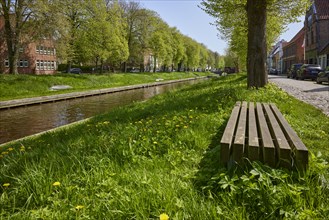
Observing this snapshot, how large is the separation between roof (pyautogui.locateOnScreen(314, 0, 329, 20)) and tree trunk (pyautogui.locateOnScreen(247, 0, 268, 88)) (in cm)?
4026

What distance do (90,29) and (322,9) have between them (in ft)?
119

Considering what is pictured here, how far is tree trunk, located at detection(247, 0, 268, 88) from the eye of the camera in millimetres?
10812

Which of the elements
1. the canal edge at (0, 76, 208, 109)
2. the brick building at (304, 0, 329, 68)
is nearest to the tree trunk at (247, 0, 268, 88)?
the canal edge at (0, 76, 208, 109)

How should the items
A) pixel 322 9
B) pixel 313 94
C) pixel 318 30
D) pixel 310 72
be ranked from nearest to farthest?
pixel 313 94
pixel 310 72
pixel 318 30
pixel 322 9

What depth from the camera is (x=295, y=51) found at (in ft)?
192

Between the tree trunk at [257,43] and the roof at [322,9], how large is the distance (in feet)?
132

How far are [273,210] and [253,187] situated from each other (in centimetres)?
28

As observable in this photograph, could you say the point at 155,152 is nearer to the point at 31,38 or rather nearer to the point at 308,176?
the point at 308,176

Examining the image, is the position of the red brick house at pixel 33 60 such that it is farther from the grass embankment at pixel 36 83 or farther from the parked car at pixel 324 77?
the parked car at pixel 324 77

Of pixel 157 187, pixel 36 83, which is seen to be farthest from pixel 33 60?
pixel 157 187

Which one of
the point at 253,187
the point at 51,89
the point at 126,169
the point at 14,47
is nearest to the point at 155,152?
the point at 126,169

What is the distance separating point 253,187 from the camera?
269 centimetres

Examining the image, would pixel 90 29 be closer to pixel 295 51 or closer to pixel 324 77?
pixel 324 77

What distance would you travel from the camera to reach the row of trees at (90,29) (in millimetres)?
24641
